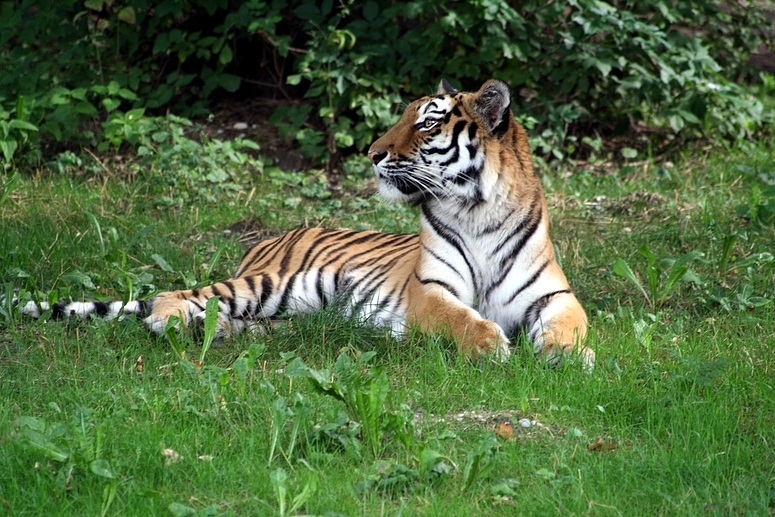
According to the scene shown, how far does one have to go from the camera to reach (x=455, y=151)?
3.89 metres

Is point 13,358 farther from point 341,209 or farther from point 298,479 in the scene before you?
point 341,209

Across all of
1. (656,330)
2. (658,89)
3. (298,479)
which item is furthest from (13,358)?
(658,89)

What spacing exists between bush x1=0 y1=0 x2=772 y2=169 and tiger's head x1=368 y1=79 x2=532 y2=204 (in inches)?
94.8

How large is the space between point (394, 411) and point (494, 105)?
1.51m

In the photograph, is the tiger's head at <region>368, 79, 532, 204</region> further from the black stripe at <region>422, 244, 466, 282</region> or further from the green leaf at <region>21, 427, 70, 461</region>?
the green leaf at <region>21, 427, 70, 461</region>

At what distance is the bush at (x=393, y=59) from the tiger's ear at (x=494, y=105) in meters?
2.40

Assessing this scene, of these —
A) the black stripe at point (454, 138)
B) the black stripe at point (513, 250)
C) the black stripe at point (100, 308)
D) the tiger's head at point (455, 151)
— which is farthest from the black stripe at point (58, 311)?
the black stripe at point (513, 250)

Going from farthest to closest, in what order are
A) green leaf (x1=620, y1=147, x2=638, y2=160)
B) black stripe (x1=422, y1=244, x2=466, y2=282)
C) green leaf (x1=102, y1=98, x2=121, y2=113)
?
green leaf (x1=620, y1=147, x2=638, y2=160)
green leaf (x1=102, y1=98, x2=121, y2=113)
black stripe (x1=422, y1=244, x2=466, y2=282)

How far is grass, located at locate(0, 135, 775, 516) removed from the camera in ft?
8.04

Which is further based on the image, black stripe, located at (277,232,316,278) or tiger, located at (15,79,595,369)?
black stripe, located at (277,232,316,278)

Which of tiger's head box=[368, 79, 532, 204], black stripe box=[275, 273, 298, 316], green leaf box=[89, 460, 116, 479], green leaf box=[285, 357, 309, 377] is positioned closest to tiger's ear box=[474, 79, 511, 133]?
tiger's head box=[368, 79, 532, 204]

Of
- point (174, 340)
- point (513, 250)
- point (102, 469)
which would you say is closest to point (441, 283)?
point (513, 250)

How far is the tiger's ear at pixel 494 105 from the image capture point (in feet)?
12.5

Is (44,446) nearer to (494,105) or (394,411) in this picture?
(394,411)
